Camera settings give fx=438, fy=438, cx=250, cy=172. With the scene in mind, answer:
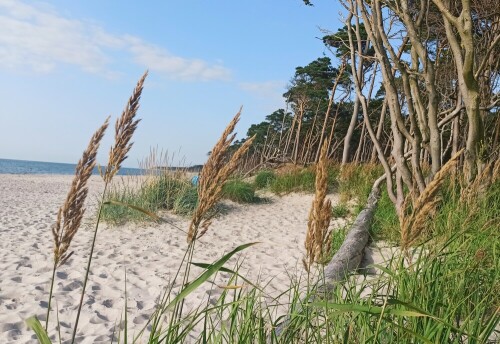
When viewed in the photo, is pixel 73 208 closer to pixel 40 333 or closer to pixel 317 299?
pixel 40 333

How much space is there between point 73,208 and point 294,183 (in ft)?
39.6

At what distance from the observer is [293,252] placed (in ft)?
21.7

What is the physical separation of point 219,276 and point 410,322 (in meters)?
3.52

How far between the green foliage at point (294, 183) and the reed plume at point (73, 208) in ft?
38.4

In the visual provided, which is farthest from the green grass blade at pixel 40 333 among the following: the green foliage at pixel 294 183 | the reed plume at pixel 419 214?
the green foliage at pixel 294 183

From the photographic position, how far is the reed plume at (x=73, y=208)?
1208 millimetres

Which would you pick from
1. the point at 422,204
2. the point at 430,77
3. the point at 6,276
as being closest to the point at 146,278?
the point at 6,276

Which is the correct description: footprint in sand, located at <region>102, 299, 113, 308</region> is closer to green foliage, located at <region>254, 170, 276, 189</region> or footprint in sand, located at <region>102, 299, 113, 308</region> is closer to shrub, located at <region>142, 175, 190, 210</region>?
shrub, located at <region>142, 175, 190, 210</region>

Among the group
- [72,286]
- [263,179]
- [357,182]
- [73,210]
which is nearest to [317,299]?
[73,210]

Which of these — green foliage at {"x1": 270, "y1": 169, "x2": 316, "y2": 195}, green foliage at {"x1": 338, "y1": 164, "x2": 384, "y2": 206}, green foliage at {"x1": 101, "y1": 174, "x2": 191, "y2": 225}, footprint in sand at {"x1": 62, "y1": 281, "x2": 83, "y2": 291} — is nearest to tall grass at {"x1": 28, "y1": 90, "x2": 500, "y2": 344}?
footprint in sand at {"x1": 62, "y1": 281, "x2": 83, "y2": 291}

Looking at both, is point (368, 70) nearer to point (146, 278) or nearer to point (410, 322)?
point (146, 278)

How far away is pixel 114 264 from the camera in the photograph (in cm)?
560

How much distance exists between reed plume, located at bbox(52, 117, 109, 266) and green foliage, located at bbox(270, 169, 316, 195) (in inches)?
461

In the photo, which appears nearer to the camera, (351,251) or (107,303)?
(107,303)
